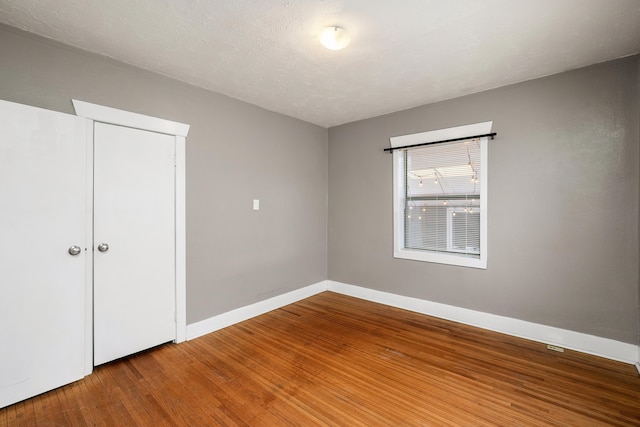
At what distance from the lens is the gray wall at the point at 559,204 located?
245cm

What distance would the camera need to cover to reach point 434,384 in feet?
7.07

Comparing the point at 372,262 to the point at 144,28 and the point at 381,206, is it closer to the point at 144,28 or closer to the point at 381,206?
the point at 381,206

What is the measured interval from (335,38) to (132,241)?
7.92 ft

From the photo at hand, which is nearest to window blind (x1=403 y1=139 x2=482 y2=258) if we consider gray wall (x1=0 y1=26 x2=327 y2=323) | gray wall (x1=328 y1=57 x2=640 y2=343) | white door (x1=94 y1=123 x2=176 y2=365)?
gray wall (x1=328 y1=57 x2=640 y2=343)

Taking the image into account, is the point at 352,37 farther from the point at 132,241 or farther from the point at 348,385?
the point at 348,385

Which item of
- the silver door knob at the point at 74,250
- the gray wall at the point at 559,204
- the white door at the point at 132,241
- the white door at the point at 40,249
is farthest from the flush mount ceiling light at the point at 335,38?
the silver door knob at the point at 74,250

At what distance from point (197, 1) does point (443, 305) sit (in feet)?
12.2

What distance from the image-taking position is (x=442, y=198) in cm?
351

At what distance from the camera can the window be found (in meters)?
3.22

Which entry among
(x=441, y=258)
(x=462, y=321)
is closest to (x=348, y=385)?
(x=462, y=321)

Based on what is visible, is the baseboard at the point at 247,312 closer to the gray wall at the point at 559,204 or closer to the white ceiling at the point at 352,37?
the gray wall at the point at 559,204

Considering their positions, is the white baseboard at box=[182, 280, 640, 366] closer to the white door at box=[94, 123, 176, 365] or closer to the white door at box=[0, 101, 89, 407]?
the white door at box=[94, 123, 176, 365]

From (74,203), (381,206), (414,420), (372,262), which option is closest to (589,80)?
(381,206)

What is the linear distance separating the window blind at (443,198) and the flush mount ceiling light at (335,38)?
6.41 ft
